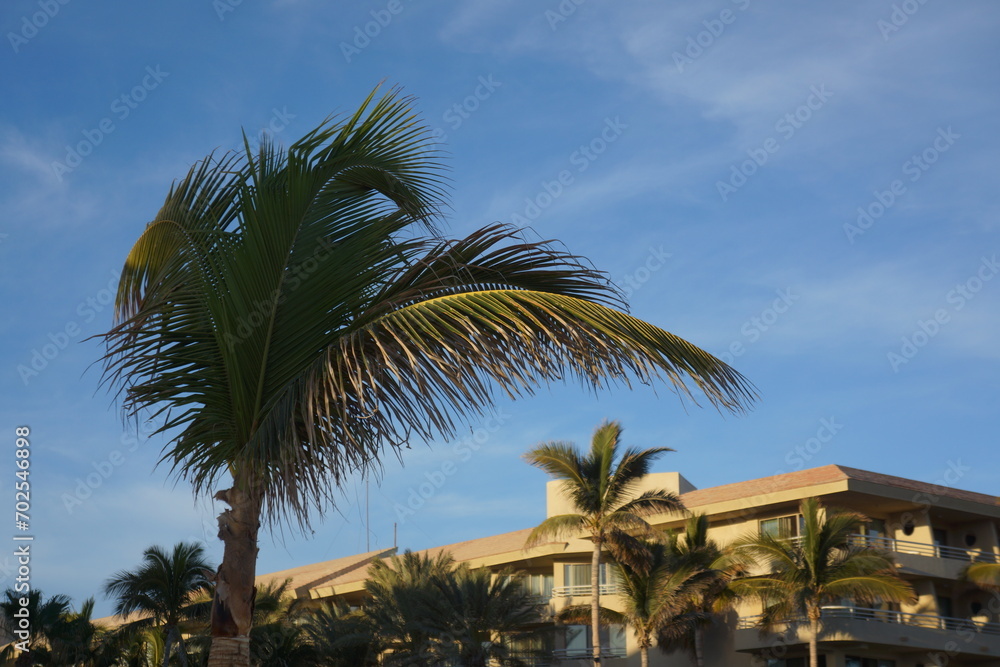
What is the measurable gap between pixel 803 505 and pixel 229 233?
3305 centimetres

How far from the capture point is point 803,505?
3516 cm

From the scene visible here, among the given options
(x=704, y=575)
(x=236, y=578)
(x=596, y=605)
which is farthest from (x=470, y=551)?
(x=236, y=578)

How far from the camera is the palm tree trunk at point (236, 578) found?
4.22 meters

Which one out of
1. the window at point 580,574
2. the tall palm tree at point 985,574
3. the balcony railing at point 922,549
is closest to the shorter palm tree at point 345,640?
the window at point 580,574

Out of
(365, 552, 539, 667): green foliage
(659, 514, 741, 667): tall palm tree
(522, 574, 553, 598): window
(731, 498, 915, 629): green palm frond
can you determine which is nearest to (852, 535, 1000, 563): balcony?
(731, 498, 915, 629): green palm frond

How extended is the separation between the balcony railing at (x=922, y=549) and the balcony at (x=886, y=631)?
2279 mm

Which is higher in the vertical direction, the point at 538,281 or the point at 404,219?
the point at 404,219

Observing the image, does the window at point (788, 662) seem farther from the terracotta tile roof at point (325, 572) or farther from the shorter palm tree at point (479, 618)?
the terracotta tile roof at point (325, 572)

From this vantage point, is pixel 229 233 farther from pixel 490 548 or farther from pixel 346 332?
pixel 490 548

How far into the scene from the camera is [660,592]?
36.0m

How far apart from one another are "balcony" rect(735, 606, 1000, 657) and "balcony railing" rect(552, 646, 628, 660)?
5325 millimetres

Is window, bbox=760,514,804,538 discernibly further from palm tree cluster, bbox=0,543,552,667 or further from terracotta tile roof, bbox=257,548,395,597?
terracotta tile roof, bbox=257,548,395,597

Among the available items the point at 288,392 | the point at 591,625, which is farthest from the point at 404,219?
the point at 591,625

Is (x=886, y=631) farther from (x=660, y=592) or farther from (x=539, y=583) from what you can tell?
(x=539, y=583)
